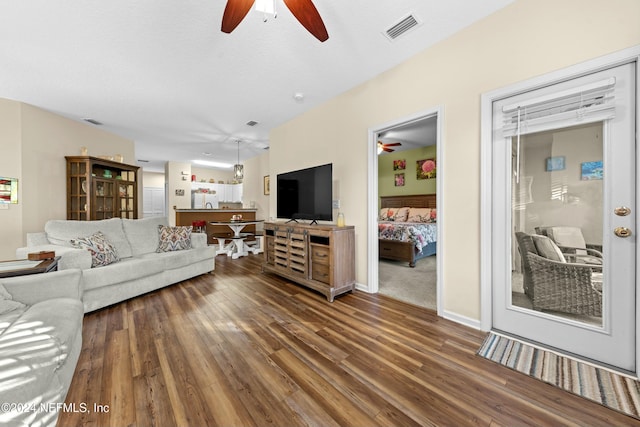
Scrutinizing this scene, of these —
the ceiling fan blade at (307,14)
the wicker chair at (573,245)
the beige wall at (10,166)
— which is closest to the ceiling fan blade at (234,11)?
the ceiling fan blade at (307,14)

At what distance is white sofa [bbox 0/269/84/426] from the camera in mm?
947

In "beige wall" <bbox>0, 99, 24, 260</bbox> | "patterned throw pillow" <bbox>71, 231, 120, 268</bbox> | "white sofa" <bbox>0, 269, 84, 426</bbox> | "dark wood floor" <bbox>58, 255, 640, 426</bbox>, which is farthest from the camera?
"beige wall" <bbox>0, 99, 24, 260</bbox>

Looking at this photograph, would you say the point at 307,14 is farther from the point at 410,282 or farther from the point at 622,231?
the point at 410,282

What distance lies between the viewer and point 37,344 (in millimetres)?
1181

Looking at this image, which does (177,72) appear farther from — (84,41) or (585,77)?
(585,77)

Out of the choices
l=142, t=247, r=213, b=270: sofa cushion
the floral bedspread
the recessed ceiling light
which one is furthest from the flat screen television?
the recessed ceiling light

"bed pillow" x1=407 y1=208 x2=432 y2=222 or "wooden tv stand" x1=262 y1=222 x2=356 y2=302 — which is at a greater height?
"bed pillow" x1=407 y1=208 x2=432 y2=222

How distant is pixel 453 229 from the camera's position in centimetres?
229

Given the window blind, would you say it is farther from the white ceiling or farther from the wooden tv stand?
the wooden tv stand

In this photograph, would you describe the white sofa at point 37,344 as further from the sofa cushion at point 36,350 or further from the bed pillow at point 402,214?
the bed pillow at point 402,214

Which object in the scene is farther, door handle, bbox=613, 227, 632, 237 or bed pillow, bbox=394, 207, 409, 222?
bed pillow, bbox=394, 207, 409, 222

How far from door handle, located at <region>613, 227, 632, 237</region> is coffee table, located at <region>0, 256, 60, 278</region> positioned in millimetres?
4148

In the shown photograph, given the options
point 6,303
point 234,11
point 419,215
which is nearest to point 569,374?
point 234,11

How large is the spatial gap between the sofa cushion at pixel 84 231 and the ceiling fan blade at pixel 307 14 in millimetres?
3549
